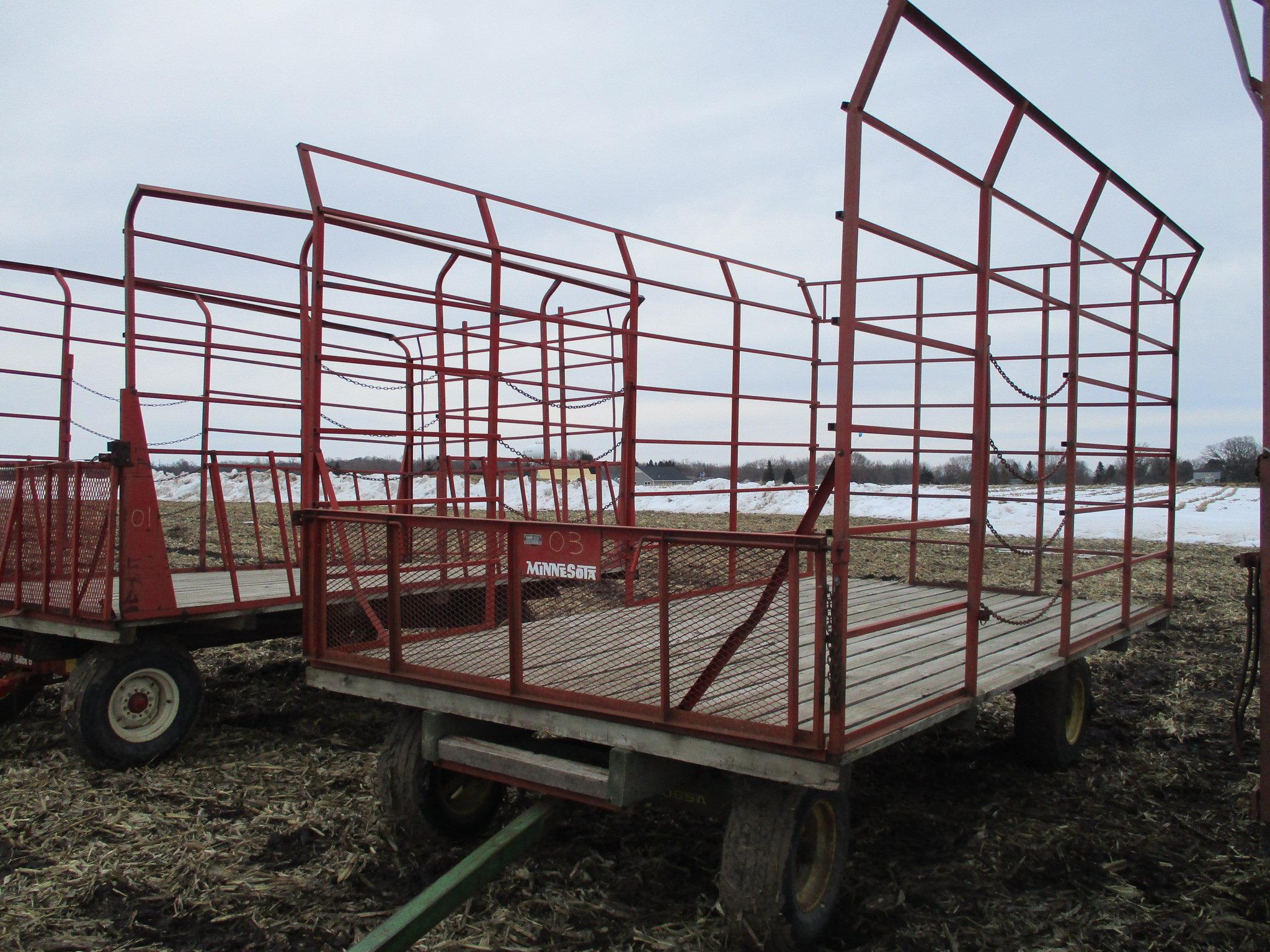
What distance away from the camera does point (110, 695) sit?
214 inches

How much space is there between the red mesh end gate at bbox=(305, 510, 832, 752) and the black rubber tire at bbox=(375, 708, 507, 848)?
332mm

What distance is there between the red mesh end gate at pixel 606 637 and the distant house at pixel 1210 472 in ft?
144

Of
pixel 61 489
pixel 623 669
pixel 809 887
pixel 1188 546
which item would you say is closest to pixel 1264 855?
pixel 809 887

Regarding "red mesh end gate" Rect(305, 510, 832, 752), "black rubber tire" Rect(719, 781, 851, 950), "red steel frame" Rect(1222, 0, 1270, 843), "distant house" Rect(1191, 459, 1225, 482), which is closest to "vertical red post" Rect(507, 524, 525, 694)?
"red mesh end gate" Rect(305, 510, 832, 752)

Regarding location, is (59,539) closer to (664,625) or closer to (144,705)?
(144,705)

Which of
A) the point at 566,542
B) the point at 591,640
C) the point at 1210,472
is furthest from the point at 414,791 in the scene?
the point at 1210,472

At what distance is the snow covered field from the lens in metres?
20.9

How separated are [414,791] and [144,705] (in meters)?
2.39

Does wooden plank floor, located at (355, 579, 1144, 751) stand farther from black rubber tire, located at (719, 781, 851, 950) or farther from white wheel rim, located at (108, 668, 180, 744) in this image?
white wheel rim, located at (108, 668, 180, 744)

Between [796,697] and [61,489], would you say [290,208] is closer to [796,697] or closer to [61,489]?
[61,489]

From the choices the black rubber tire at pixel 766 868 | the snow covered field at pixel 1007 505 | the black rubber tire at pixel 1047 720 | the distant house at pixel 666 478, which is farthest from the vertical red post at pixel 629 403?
the distant house at pixel 666 478

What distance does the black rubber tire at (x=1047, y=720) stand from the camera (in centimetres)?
531

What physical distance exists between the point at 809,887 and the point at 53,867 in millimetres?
3231

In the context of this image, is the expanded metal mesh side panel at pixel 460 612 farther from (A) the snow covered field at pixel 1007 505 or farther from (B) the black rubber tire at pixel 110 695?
(A) the snow covered field at pixel 1007 505
